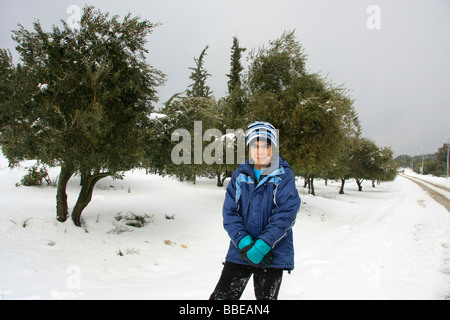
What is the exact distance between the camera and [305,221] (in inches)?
472

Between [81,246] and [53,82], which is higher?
[53,82]

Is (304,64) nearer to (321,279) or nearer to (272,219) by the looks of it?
(321,279)

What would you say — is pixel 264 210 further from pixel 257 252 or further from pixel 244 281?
pixel 244 281

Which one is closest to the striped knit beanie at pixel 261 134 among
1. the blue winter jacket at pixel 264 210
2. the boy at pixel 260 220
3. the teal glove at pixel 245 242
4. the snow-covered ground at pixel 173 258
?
the boy at pixel 260 220

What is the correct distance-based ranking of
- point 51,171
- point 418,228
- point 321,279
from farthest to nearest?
point 51,171 → point 418,228 → point 321,279

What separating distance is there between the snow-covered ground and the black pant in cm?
147

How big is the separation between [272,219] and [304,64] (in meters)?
13.3

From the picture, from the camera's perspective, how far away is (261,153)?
255cm

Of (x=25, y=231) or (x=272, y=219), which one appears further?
(x=25, y=231)

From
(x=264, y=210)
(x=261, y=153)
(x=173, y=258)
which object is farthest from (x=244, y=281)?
(x=173, y=258)

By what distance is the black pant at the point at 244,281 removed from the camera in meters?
2.33

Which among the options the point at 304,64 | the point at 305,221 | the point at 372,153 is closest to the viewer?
the point at 305,221
